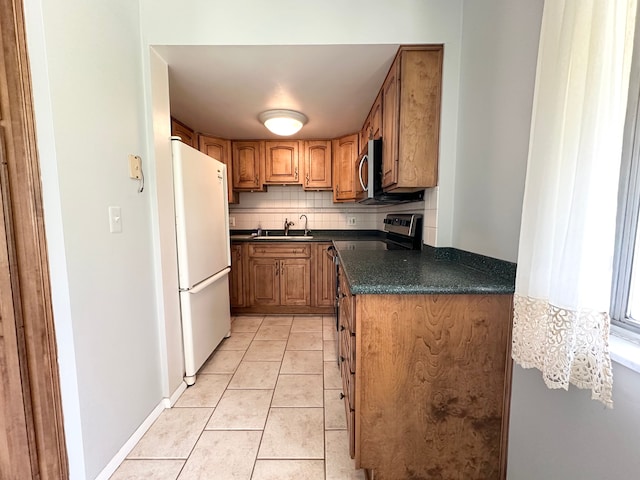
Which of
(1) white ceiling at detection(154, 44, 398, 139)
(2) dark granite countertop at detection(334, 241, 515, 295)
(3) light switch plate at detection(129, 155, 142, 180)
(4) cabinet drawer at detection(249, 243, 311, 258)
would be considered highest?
(1) white ceiling at detection(154, 44, 398, 139)

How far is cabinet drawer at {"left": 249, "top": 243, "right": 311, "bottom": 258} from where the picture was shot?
3.02 metres

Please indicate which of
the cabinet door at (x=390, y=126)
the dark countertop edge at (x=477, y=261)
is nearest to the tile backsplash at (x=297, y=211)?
the cabinet door at (x=390, y=126)

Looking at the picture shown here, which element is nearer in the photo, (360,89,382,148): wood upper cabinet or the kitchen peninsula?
the kitchen peninsula

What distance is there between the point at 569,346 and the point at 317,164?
9.83 feet

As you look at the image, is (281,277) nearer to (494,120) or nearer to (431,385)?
(431,385)

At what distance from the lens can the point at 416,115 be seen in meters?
1.57

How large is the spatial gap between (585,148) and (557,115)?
0.13 meters

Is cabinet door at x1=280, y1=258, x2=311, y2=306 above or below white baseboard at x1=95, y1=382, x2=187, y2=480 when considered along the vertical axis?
above

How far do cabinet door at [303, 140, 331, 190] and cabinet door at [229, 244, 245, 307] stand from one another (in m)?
1.17

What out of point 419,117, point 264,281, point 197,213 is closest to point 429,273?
point 419,117

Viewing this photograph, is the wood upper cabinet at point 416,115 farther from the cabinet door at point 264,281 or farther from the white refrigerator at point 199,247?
the cabinet door at point 264,281

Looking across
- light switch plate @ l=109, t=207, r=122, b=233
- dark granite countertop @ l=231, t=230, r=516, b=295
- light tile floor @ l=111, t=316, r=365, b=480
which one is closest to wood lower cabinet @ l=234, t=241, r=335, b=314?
light tile floor @ l=111, t=316, r=365, b=480

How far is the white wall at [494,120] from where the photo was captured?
1.07 metres

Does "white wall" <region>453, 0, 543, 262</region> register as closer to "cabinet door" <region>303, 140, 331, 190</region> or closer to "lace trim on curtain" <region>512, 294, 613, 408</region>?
"lace trim on curtain" <region>512, 294, 613, 408</region>
